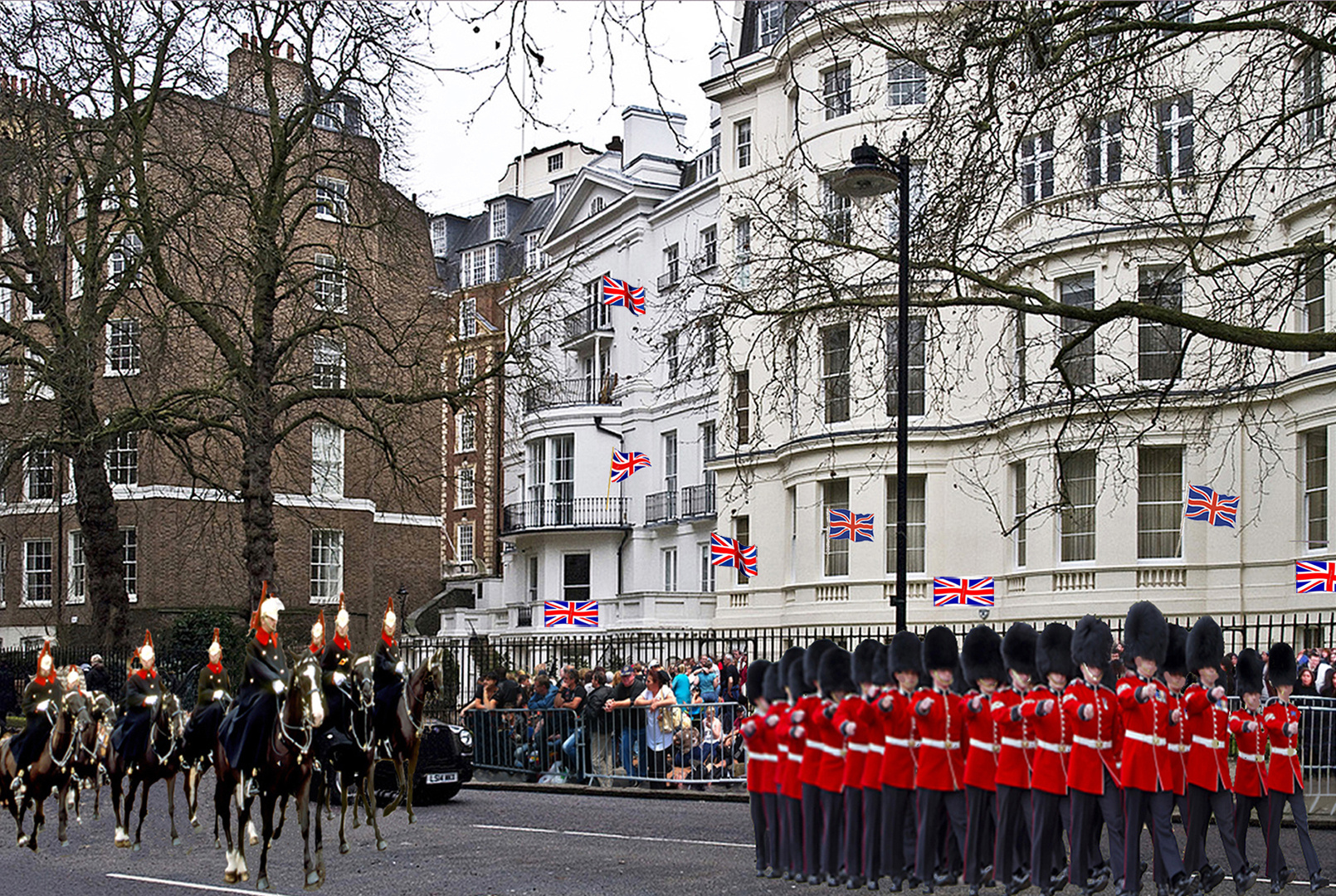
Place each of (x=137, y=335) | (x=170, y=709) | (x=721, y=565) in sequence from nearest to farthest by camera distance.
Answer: (x=170, y=709) < (x=137, y=335) < (x=721, y=565)

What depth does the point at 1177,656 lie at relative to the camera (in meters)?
11.4

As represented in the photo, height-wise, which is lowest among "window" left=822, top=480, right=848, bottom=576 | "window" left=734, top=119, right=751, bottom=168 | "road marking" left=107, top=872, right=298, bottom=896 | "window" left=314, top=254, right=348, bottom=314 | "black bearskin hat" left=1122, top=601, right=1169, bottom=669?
"road marking" left=107, top=872, right=298, bottom=896

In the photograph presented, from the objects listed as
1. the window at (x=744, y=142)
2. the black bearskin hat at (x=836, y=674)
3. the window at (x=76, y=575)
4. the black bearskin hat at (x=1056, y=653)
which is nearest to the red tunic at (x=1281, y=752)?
the black bearskin hat at (x=1056, y=653)

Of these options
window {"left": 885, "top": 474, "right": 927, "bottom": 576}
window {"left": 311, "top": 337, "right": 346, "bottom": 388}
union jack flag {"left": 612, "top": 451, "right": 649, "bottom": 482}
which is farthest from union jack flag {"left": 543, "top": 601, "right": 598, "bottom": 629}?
window {"left": 311, "top": 337, "right": 346, "bottom": 388}

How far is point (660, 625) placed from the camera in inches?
1622

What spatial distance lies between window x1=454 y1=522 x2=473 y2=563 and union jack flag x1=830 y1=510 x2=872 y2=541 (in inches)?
1378

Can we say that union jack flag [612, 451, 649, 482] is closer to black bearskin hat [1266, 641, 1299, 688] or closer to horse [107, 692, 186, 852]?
horse [107, 692, 186, 852]

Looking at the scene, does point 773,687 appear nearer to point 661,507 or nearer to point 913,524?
point 913,524

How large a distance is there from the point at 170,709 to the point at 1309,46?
11922 mm

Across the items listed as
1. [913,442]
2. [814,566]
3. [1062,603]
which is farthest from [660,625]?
[1062,603]

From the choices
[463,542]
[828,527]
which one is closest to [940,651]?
[828,527]

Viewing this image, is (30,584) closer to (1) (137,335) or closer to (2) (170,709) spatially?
(1) (137,335)

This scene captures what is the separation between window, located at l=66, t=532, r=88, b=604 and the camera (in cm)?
4444

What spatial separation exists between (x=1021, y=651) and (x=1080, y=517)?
19.1m
